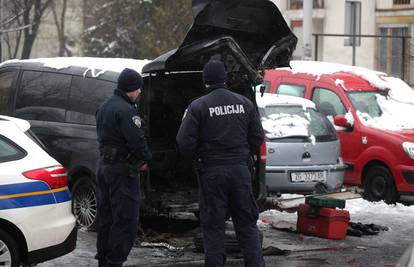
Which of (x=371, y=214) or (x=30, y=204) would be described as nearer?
(x=30, y=204)

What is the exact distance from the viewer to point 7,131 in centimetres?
724

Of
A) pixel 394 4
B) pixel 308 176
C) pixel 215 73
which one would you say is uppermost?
pixel 215 73

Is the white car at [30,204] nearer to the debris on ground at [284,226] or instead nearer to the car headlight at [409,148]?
the debris on ground at [284,226]

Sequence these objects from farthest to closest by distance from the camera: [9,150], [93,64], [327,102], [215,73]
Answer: [327,102] < [93,64] < [215,73] < [9,150]

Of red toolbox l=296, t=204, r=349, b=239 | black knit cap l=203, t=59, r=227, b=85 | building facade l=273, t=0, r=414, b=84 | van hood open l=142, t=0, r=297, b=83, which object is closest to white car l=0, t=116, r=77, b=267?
black knit cap l=203, t=59, r=227, b=85

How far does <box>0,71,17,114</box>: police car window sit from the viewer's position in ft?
34.2

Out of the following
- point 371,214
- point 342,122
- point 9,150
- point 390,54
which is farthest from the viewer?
point 390,54

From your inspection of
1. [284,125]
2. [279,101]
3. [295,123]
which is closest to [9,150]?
[284,125]

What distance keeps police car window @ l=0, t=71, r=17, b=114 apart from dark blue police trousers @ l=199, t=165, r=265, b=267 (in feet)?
12.7

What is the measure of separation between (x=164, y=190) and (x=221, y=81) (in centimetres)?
253

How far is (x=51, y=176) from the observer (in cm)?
716

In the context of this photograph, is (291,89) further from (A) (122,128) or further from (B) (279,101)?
(A) (122,128)

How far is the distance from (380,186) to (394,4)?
23.3 m

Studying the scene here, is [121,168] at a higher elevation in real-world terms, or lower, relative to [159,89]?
lower
